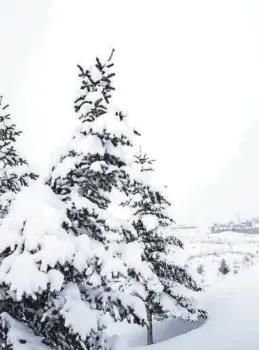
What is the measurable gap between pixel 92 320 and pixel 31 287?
1.41 meters

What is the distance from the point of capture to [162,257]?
17.1 metres

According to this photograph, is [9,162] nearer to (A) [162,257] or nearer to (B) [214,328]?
(A) [162,257]

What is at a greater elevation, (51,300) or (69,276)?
(69,276)

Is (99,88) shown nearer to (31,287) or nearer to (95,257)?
(95,257)

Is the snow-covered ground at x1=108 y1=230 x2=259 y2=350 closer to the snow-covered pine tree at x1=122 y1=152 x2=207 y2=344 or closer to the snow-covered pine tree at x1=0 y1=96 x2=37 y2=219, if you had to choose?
the snow-covered pine tree at x1=122 y1=152 x2=207 y2=344

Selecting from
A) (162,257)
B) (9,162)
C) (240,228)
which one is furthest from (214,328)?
(240,228)

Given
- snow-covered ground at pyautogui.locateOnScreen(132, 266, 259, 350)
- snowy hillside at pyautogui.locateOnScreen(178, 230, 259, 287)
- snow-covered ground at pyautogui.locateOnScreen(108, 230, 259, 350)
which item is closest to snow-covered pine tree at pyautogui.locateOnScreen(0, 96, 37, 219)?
snow-covered ground at pyautogui.locateOnScreen(108, 230, 259, 350)

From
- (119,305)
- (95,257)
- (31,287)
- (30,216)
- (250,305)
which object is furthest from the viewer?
(250,305)

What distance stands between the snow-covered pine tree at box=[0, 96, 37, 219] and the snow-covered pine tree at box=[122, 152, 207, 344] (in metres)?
7.20

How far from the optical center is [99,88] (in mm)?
8961

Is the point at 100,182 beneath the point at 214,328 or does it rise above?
above

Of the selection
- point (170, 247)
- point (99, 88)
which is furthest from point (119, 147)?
point (170, 247)

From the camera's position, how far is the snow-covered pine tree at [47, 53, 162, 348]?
26.5ft

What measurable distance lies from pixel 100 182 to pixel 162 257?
922cm
